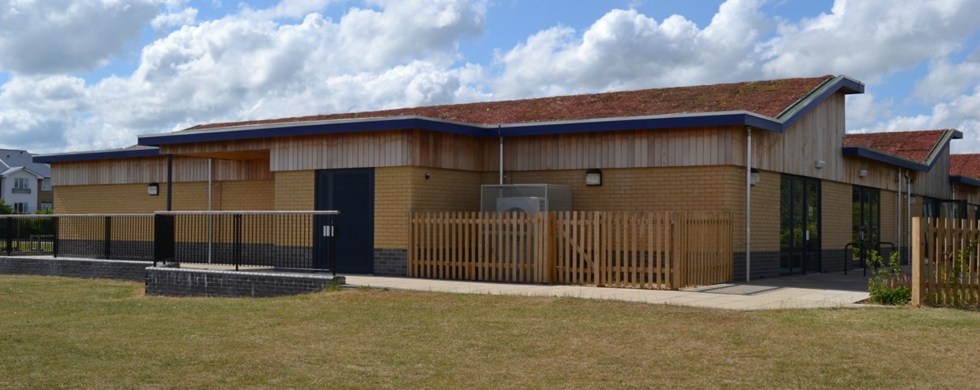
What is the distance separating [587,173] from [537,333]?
8747mm

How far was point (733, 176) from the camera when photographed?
19141mm

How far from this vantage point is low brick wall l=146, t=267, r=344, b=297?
680 inches

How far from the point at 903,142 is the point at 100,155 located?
2254 centimetres

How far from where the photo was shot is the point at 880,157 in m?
25.9

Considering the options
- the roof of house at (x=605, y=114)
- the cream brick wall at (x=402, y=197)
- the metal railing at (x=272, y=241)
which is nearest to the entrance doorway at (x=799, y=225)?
the roof of house at (x=605, y=114)

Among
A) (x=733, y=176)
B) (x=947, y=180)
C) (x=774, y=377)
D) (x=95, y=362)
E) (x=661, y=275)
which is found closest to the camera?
(x=774, y=377)

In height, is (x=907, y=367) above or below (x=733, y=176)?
below

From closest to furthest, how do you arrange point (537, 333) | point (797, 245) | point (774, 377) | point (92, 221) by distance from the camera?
1. point (774, 377)
2. point (537, 333)
3. point (797, 245)
4. point (92, 221)

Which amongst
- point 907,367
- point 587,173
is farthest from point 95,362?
point 587,173

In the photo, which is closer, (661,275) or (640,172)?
(661,275)

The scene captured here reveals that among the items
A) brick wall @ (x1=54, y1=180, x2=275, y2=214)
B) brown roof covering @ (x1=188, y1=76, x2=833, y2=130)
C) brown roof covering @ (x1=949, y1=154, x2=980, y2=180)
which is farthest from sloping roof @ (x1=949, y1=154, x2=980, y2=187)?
brick wall @ (x1=54, y1=180, x2=275, y2=214)

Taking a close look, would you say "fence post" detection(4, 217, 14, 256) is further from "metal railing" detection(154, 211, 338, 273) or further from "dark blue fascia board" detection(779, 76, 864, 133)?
"dark blue fascia board" detection(779, 76, 864, 133)

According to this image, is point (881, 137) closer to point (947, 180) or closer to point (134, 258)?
point (947, 180)

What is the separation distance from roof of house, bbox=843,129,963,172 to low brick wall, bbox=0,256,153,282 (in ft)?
60.0
